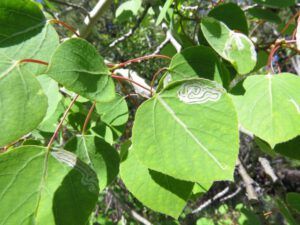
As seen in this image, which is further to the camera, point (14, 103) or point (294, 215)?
point (294, 215)

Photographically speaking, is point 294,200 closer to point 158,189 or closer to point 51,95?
point 158,189

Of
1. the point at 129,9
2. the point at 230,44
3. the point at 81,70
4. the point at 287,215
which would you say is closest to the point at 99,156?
the point at 81,70

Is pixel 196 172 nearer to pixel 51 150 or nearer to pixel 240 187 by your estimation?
pixel 51 150

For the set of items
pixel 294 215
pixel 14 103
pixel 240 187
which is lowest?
pixel 240 187

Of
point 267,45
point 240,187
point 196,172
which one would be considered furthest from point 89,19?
point 240,187

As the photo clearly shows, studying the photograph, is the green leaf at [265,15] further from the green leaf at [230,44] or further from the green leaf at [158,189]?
the green leaf at [158,189]

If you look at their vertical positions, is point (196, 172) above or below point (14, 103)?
below

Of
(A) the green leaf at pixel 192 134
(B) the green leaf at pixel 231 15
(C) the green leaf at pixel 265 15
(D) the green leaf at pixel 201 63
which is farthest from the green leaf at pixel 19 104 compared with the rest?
(C) the green leaf at pixel 265 15
